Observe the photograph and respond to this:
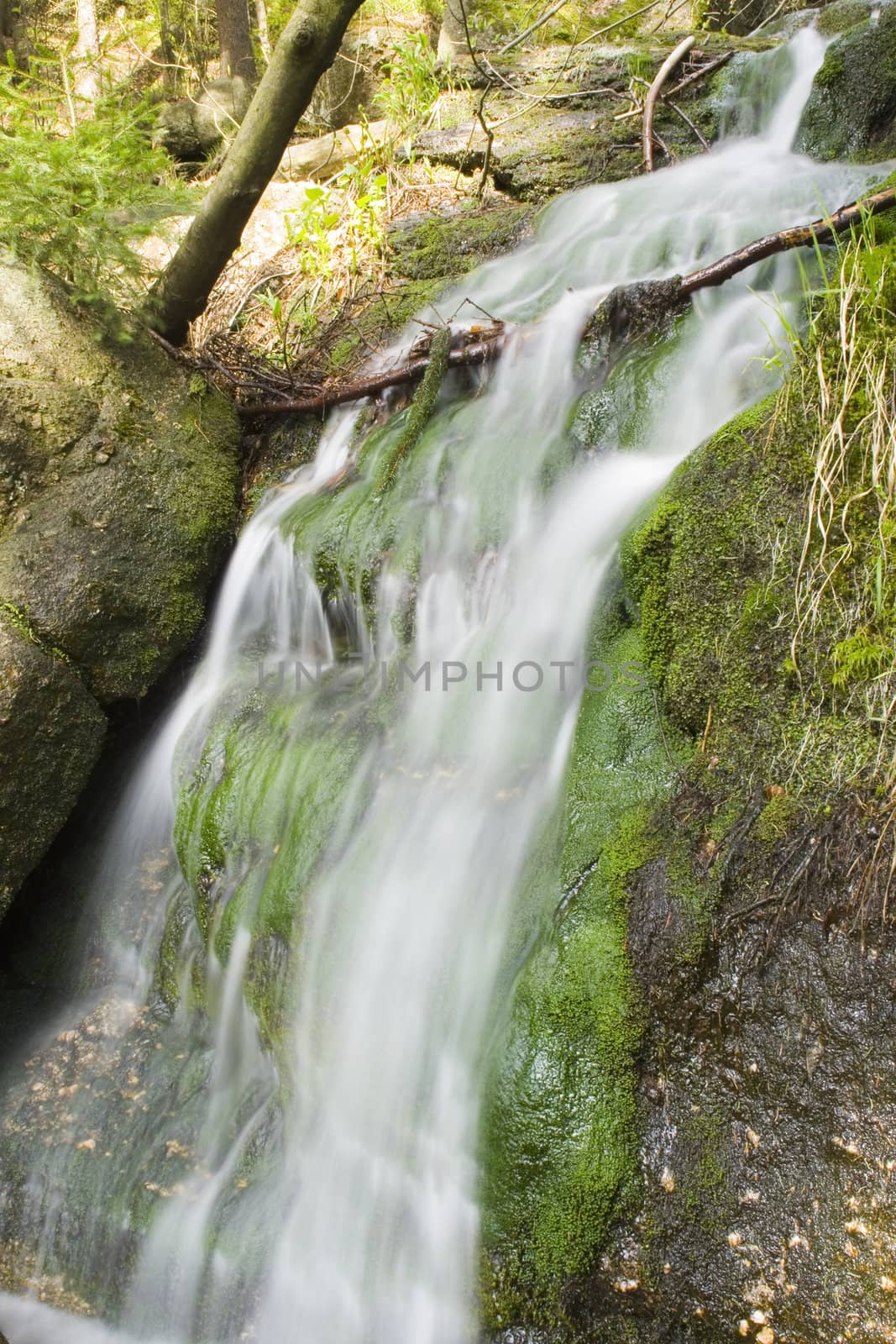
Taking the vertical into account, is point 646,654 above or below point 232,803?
above

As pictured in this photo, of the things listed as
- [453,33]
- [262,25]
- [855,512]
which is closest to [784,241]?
[855,512]

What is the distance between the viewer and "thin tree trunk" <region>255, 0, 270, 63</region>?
11.8m

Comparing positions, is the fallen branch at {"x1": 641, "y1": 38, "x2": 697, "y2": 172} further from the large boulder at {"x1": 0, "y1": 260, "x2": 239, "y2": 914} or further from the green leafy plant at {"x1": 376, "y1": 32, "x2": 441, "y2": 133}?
the large boulder at {"x1": 0, "y1": 260, "x2": 239, "y2": 914}

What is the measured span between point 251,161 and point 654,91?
11.4ft

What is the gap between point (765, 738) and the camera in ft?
7.29

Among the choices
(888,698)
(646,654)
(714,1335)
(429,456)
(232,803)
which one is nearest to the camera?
(714,1335)

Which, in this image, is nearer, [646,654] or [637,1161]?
[637,1161]

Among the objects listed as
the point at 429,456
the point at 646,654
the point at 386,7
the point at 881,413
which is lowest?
the point at 646,654

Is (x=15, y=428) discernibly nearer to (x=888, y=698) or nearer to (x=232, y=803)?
(x=232, y=803)

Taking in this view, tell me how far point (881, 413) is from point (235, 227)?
3.21 m

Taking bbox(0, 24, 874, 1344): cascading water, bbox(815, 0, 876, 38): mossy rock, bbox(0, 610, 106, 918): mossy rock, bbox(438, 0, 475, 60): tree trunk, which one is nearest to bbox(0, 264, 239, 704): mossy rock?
bbox(0, 610, 106, 918): mossy rock

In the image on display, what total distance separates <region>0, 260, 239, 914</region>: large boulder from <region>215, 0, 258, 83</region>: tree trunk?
6.38 meters

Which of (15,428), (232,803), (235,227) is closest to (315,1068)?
(232,803)

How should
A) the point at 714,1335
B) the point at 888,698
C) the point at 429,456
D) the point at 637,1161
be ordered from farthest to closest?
the point at 429,456 → the point at 888,698 → the point at 637,1161 → the point at 714,1335
